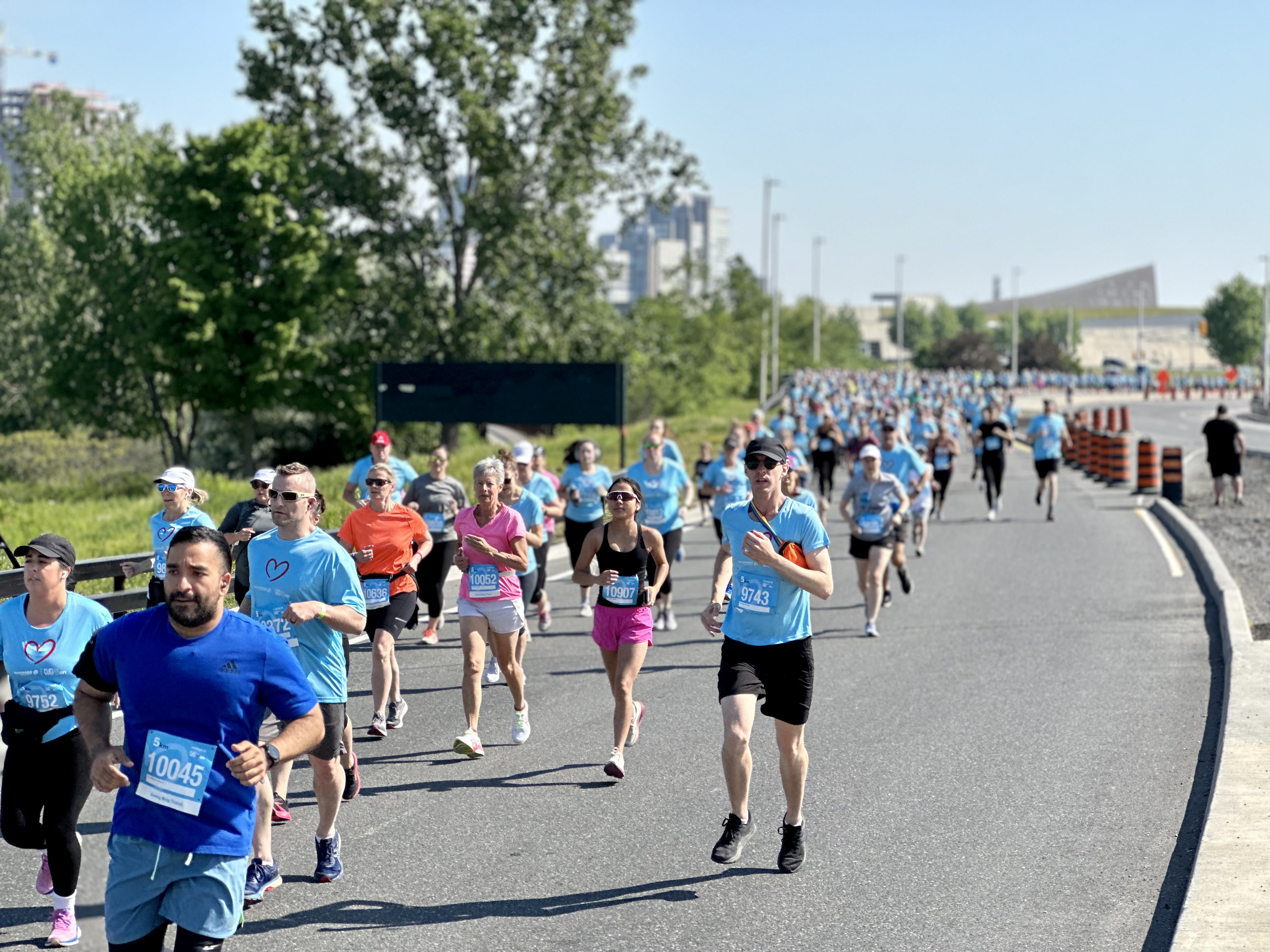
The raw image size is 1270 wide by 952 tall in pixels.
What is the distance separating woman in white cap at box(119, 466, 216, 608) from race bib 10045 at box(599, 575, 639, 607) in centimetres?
233

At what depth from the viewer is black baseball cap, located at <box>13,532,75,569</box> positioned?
6094 mm

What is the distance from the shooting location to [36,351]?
61500mm

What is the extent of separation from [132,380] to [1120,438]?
115ft

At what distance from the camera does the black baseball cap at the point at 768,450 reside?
715 centimetres

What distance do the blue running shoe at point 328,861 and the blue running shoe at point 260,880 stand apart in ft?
0.64

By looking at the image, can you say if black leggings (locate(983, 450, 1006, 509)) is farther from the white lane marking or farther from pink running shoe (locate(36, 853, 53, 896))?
pink running shoe (locate(36, 853, 53, 896))

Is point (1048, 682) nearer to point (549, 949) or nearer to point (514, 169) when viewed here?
point (549, 949)

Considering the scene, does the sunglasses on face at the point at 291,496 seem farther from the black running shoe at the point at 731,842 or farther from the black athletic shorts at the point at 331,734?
the black running shoe at the point at 731,842

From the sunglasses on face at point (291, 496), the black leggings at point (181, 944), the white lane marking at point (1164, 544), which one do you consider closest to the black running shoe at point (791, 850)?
the sunglasses on face at point (291, 496)

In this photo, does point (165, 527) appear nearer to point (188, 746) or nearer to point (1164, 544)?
point (188, 746)

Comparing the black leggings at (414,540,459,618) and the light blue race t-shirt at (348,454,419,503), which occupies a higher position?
the light blue race t-shirt at (348,454,419,503)

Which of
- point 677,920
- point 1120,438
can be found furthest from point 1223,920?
point 1120,438

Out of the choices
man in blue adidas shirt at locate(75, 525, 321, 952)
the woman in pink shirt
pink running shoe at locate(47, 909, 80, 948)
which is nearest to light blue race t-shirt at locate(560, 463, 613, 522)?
the woman in pink shirt

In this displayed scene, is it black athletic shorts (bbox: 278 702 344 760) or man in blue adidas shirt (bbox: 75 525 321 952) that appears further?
black athletic shorts (bbox: 278 702 344 760)
